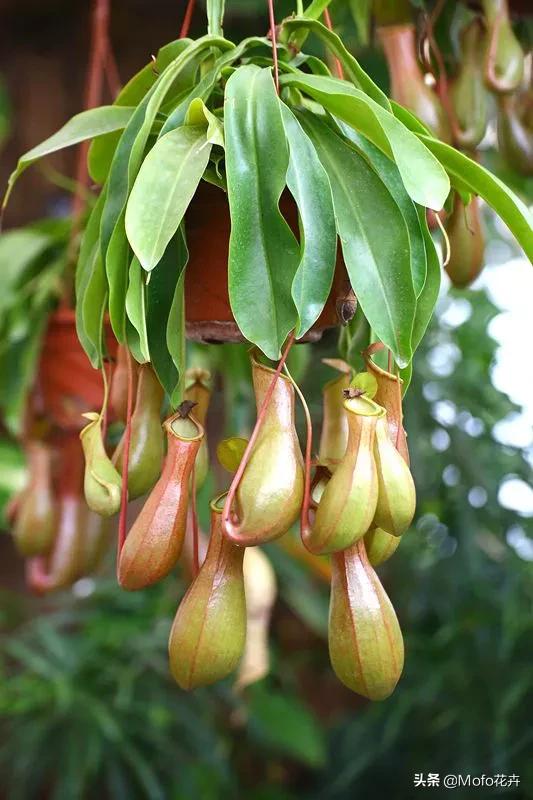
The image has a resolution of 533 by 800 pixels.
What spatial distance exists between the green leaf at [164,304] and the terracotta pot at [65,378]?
0.43 m

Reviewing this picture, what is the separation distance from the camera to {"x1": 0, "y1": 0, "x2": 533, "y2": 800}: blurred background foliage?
145cm

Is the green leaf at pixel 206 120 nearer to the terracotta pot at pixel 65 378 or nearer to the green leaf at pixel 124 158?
the green leaf at pixel 124 158

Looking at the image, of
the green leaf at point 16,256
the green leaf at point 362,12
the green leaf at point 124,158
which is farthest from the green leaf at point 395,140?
the green leaf at point 16,256

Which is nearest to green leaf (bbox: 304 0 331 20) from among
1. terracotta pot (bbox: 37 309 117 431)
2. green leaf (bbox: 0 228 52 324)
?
terracotta pot (bbox: 37 309 117 431)

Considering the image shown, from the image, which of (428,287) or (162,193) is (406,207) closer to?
(428,287)

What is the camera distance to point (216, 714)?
2.05 meters

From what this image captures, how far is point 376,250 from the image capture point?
563 mm

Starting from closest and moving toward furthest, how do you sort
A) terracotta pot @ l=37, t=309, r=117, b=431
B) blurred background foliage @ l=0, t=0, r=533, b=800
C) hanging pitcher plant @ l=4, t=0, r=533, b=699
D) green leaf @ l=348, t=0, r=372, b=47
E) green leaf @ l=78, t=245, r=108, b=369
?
1. hanging pitcher plant @ l=4, t=0, r=533, b=699
2. green leaf @ l=78, t=245, r=108, b=369
3. green leaf @ l=348, t=0, r=372, b=47
4. terracotta pot @ l=37, t=309, r=117, b=431
5. blurred background foliage @ l=0, t=0, r=533, b=800

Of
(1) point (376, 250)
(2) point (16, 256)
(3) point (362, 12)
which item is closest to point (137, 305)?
(1) point (376, 250)

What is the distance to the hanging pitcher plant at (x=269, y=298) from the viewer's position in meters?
0.51

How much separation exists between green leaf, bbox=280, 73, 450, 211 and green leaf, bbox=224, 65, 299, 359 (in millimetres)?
41

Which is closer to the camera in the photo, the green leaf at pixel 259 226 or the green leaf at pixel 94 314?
the green leaf at pixel 259 226

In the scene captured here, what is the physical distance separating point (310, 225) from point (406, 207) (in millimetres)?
76

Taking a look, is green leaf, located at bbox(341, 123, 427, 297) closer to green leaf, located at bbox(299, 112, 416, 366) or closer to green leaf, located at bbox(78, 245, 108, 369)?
green leaf, located at bbox(299, 112, 416, 366)
